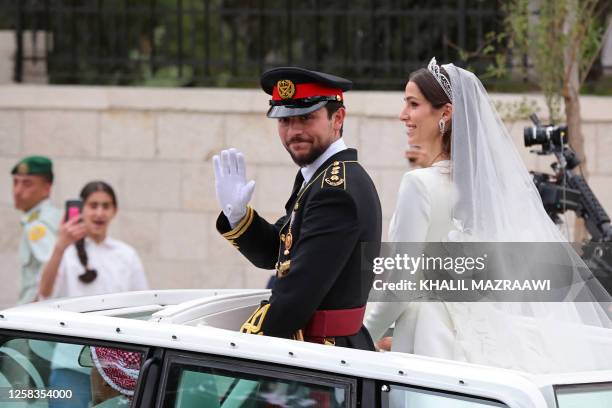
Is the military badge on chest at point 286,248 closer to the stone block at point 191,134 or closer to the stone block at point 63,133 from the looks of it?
the stone block at point 191,134

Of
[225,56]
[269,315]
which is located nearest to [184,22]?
[225,56]

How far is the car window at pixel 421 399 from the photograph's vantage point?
292 cm

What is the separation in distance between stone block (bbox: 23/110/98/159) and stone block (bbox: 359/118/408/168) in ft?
6.94

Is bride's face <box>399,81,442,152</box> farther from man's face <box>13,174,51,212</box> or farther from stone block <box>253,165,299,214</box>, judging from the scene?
stone block <box>253,165,299,214</box>

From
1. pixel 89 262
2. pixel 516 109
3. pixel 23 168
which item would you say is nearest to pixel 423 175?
pixel 89 262

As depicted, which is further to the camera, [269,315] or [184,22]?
[184,22]

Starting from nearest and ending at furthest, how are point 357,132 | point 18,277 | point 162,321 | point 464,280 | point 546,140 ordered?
point 162,321, point 464,280, point 546,140, point 357,132, point 18,277

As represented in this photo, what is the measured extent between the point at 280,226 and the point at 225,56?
17.5 feet

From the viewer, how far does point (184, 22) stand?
30.8ft

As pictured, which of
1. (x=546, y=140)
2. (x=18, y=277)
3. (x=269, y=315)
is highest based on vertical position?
(x=546, y=140)

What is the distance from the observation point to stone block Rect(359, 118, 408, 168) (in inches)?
349

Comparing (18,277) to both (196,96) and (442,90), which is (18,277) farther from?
(442,90)

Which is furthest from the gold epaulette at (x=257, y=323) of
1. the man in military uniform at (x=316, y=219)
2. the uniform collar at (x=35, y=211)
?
the uniform collar at (x=35, y=211)

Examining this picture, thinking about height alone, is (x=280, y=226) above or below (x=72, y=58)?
below
